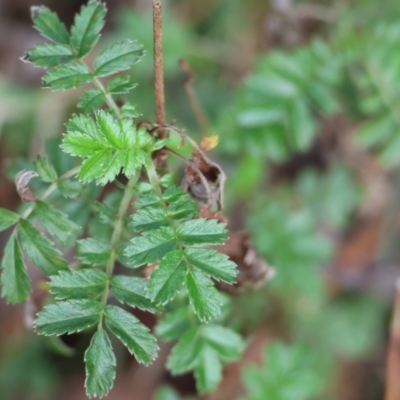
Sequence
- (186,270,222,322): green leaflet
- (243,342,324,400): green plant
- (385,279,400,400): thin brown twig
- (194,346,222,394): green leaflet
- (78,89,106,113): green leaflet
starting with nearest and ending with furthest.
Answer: (186,270,222,322): green leaflet < (78,89,106,113): green leaflet < (194,346,222,394): green leaflet < (243,342,324,400): green plant < (385,279,400,400): thin brown twig

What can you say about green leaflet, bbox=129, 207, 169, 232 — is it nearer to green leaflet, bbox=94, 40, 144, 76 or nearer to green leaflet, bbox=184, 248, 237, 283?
green leaflet, bbox=184, 248, 237, 283

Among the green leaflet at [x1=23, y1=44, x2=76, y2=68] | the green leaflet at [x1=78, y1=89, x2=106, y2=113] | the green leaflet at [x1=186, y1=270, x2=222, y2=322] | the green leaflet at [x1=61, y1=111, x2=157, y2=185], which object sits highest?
the green leaflet at [x1=23, y1=44, x2=76, y2=68]

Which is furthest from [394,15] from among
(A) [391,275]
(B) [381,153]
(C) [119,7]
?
(C) [119,7]

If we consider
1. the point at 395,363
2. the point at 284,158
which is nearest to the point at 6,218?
the point at 284,158

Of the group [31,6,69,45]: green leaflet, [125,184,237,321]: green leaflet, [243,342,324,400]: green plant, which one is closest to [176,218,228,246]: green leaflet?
[125,184,237,321]: green leaflet

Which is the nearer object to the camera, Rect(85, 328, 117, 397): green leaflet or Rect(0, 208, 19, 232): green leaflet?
Rect(85, 328, 117, 397): green leaflet

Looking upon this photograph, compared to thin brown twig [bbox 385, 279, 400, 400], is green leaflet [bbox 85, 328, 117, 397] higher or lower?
higher

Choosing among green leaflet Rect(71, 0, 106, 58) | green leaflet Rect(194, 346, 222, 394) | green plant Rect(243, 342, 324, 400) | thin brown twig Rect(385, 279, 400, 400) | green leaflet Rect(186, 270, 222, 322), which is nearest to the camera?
green leaflet Rect(186, 270, 222, 322)
